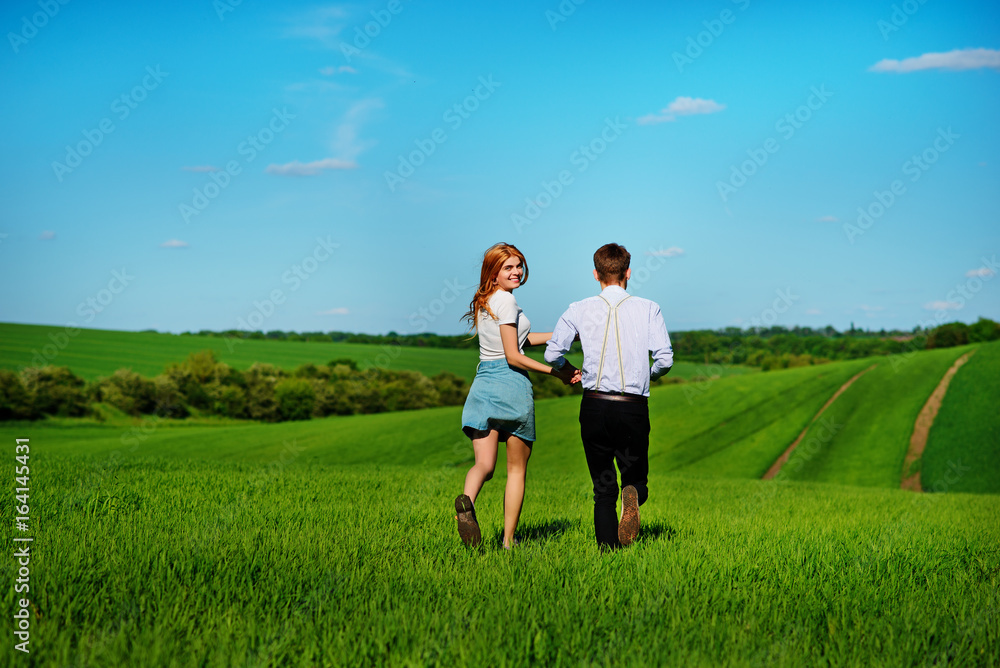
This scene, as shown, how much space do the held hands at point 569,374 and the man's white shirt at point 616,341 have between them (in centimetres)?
4

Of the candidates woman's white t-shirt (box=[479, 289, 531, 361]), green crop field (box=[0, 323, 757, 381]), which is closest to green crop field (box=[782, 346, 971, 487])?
green crop field (box=[0, 323, 757, 381])

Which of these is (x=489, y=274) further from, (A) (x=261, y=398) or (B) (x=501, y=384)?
(A) (x=261, y=398)

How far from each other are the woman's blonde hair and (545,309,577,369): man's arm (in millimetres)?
516

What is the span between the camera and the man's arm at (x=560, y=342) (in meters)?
5.71

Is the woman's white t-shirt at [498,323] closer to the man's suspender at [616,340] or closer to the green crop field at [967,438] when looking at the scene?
the man's suspender at [616,340]

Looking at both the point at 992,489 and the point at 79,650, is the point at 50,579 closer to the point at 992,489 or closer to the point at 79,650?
the point at 79,650

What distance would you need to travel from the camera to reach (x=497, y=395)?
18.4ft

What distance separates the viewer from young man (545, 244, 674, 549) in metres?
5.57

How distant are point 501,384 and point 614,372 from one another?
0.95 meters

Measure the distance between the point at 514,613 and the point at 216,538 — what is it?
2.67 m

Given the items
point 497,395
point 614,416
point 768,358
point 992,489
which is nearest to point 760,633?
point 614,416

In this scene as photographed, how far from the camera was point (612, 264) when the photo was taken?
575 centimetres

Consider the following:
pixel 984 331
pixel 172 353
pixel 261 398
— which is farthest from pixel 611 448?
pixel 984 331

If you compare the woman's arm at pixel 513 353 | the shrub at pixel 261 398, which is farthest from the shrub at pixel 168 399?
the woman's arm at pixel 513 353
